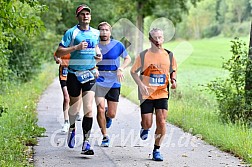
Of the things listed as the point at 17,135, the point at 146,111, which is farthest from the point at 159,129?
the point at 17,135

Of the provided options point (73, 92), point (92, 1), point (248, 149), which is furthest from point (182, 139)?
point (92, 1)

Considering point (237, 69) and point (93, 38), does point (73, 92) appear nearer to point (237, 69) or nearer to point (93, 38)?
point (93, 38)

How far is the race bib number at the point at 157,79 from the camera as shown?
7684mm

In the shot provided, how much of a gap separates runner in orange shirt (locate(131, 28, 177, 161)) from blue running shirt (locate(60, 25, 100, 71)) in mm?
673

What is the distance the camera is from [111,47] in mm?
8836

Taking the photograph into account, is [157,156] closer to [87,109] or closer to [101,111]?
[87,109]

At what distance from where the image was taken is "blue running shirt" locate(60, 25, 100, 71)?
7695 millimetres

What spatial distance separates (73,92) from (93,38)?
889 mm

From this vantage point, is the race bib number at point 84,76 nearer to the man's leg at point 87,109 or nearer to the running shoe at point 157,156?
the man's leg at point 87,109

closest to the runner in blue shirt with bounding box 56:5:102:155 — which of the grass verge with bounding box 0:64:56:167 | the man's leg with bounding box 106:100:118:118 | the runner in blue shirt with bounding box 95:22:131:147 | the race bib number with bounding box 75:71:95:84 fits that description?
the race bib number with bounding box 75:71:95:84

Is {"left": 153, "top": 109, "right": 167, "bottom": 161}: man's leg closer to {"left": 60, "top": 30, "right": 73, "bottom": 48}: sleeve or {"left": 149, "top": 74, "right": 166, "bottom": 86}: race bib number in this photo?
{"left": 149, "top": 74, "right": 166, "bottom": 86}: race bib number

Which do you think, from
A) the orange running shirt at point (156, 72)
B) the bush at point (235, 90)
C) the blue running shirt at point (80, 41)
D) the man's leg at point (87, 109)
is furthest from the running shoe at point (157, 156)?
the bush at point (235, 90)

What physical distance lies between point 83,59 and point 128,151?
1.68m

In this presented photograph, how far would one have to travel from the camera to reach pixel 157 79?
7688 millimetres
